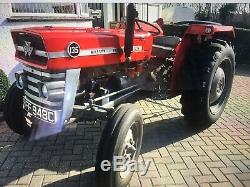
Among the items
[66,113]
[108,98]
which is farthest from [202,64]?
[66,113]

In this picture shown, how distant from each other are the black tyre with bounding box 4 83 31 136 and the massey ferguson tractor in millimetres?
11

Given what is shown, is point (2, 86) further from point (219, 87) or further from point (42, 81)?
point (219, 87)

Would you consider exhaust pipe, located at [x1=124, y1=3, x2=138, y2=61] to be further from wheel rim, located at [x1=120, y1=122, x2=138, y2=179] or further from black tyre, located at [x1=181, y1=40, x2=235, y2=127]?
black tyre, located at [x1=181, y1=40, x2=235, y2=127]

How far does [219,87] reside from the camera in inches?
169

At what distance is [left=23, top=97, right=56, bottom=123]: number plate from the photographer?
2738mm

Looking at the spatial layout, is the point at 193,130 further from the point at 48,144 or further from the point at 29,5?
the point at 29,5

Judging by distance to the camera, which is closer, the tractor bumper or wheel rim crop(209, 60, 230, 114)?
the tractor bumper

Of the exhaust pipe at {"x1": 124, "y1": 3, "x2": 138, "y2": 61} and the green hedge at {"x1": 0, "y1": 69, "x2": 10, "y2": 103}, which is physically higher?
the exhaust pipe at {"x1": 124, "y1": 3, "x2": 138, "y2": 61}

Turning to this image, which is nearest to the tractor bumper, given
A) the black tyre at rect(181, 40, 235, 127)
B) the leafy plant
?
the black tyre at rect(181, 40, 235, 127)

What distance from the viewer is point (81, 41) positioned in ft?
9.02

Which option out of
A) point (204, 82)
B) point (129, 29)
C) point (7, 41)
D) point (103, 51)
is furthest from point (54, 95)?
point (7, 41)

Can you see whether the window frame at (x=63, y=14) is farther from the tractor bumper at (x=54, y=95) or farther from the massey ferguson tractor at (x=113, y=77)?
the tractor bumper at (x=54, y=95)

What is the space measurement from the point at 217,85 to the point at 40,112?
8.10 ft

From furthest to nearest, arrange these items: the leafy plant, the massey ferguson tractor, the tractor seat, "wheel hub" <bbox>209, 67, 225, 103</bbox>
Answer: the leafy plant, "wheel hub" <bbox>209, 67, 225, 103</bbox>, the tractor seat, the massey ferguson tractor
